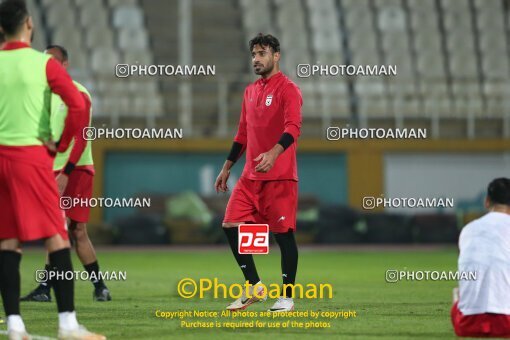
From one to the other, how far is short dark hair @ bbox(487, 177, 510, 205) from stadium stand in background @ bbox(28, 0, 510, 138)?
1869 centimetres

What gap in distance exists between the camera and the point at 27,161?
6.48 metres

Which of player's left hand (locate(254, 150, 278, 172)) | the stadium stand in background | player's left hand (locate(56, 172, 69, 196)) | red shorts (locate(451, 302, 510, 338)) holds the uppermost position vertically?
the stadium stand in background

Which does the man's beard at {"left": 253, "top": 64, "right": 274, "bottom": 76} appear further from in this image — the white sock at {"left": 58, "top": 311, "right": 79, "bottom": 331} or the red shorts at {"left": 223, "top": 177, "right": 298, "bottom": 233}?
the white sock at {"left": 58, "top": 311, "right": 79, "bottom": 331}

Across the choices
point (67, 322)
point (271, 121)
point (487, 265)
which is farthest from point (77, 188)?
point (487, 265)

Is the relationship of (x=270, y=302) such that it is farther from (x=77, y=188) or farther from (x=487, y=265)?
(x=487, y=265)

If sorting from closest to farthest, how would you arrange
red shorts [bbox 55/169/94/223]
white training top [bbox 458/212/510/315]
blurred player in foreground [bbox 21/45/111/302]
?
white training top [bbox 458/212/510/315], blurred player in foreground [bbox 21/45/111/302], red shorts [bbox 55/169/94/223]

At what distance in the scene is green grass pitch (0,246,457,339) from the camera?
7301 millimetres

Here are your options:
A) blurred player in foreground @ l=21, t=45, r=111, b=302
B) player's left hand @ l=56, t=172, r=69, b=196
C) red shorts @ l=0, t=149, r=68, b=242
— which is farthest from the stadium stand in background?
red shorts @ l=0, t=149, r=68, b=242

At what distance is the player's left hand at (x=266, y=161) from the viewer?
318 inches

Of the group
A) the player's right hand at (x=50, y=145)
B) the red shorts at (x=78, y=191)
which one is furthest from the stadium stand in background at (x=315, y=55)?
the player's right hand at (x=50, y=145)

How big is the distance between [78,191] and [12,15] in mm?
2952

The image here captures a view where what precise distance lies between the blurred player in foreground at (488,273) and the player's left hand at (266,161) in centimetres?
179

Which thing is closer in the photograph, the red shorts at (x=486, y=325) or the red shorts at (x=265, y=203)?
the red shorts at (x=486, y=325)

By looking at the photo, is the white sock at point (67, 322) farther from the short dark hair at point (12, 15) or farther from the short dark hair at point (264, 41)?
the short dark hair at point (264, 41)
